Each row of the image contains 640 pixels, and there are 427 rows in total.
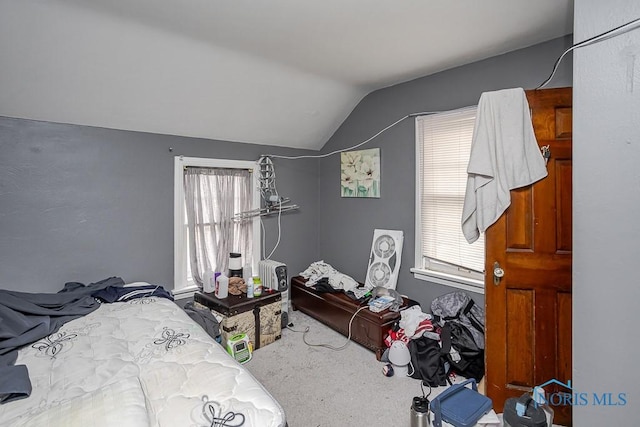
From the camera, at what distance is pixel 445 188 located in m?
2.83

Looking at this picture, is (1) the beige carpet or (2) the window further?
(2) the window

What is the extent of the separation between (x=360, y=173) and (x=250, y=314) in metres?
1.90

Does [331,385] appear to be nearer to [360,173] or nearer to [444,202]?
[444,202]

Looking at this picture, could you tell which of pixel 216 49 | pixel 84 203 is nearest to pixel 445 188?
pixel 216 49

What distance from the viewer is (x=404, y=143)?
3.12 meters

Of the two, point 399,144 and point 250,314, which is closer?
point 250,314

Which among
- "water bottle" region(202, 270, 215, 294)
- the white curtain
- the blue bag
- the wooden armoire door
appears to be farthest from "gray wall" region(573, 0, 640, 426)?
the white curtain

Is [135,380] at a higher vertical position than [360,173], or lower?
lower

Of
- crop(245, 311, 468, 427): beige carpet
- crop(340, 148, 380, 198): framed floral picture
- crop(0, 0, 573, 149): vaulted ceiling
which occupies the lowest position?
crop(245, 311, 468, 427): beige carpet

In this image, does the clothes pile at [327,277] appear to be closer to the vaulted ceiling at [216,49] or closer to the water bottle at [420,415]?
the water bottle at [420,415]

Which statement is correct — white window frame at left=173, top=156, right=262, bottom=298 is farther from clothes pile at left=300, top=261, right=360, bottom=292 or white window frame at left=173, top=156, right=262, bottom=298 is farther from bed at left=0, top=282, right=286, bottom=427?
clothes pile at left=300, top=261, right=360, bottom=292

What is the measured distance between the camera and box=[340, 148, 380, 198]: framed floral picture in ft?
11.1

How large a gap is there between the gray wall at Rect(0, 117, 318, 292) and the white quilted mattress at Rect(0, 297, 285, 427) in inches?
30.0

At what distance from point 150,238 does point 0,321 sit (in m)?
1.22
